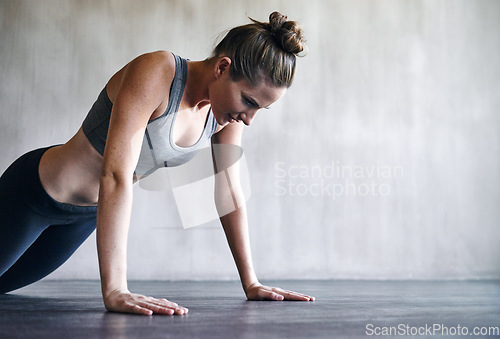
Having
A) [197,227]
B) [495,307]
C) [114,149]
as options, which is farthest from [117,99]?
[197,227]

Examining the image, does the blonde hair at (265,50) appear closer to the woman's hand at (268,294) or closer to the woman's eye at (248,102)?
the woman's eye at (248,102)

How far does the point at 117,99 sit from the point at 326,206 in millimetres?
2019

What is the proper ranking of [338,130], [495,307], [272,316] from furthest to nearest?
[338,130], [495,307], [272,316]

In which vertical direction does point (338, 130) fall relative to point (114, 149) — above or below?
above

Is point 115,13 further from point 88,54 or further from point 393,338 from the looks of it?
point 393,338

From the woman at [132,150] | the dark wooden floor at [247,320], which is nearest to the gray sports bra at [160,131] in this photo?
the woman at [132,150]

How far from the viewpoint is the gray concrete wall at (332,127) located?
282cm

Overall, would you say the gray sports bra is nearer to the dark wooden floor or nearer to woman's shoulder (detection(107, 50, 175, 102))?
woman's shoulder (detection(107, 50, 175, 102))

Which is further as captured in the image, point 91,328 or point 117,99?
point 117,99

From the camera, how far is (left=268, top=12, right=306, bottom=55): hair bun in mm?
1268

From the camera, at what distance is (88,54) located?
2883 mm

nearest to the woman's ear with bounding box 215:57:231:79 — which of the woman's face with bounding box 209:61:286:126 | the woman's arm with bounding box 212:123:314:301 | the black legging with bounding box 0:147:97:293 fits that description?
the woman's face with bounding box 209:61:286:126

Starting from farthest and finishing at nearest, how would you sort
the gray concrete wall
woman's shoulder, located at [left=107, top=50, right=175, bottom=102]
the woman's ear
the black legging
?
1. the gray concrete wall
2. the black legging
3. the woman's ear
4. woman's shoulder, located at [left=107, top=50, right=175, bottom=102]

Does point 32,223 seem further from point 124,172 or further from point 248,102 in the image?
point 248,102
